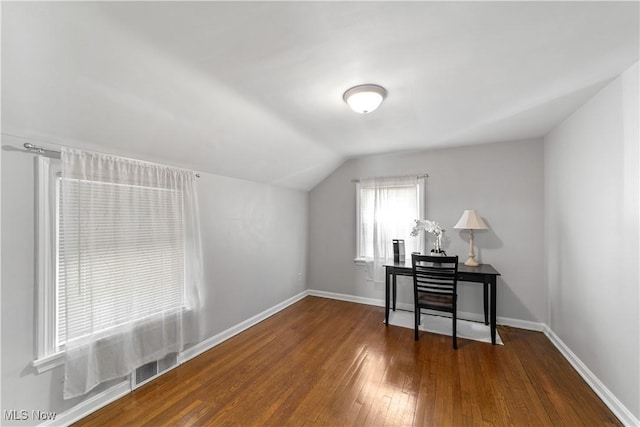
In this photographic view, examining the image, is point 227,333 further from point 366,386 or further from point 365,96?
point 365,96

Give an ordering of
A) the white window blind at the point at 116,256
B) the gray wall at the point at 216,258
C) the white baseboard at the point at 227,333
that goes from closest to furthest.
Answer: the gray wall at the point at 216,258 → the white window blind at the point at 116,256 → the white baseboard at the point at 227,333

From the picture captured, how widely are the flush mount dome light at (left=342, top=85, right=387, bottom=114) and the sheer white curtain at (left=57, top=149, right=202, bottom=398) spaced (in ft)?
5.61

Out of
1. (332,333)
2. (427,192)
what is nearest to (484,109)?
(427,192)

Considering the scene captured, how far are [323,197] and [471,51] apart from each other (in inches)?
126

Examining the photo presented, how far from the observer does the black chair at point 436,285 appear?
2.74 meters

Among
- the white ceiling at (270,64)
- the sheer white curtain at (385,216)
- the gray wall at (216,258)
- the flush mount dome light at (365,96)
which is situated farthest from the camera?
the sheer white curtain at (385,216)

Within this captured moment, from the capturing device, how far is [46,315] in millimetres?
1624

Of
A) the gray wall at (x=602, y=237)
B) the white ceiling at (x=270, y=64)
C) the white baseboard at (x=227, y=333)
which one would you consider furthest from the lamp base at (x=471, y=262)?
the white baseboard at (x=227, y=333)

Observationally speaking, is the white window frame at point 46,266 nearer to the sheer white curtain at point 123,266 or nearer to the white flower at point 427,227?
the sheer white curtain at point 123,266

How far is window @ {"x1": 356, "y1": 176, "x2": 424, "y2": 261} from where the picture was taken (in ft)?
12.4

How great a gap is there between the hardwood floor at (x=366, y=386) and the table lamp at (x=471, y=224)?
35.6 inches

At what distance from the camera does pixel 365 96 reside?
1885 mm

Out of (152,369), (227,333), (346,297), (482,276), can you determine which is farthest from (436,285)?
(152,369)

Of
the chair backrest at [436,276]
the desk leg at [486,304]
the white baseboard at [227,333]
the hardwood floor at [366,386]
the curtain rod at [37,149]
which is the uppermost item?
the curtain rod at [37,149]
